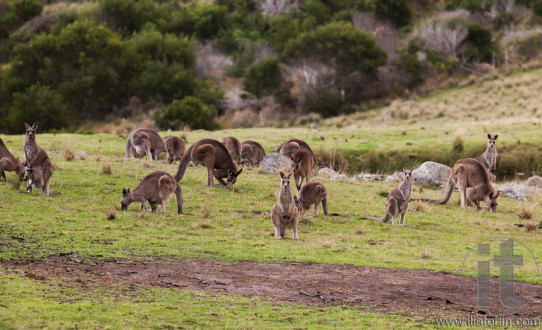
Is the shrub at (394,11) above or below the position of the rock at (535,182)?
above

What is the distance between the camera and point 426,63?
56031 mm

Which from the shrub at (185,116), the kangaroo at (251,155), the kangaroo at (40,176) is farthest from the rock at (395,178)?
the shrub at (185,116)

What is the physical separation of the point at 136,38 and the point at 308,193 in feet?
162

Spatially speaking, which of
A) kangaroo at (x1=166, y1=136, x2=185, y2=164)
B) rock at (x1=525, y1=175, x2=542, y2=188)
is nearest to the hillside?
kangaroo at (x1=166, y1=136, x2=185, y2=164)

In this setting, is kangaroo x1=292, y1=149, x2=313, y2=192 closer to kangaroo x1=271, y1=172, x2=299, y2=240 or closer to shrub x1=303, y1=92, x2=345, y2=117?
kangaroo x1=271, y1=172, x2=299, y2=240

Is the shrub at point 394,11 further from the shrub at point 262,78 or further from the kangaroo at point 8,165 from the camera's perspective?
the kangaroo at point 8,165

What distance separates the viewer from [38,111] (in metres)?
49.7

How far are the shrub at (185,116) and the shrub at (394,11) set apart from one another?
25751 mm

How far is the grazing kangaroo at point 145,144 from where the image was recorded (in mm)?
22359

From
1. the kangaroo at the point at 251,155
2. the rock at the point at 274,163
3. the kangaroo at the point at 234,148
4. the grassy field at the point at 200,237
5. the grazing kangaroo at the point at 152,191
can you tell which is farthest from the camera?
the kangaroo at the point at 251,155

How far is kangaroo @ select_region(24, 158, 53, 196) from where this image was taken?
15523 mm

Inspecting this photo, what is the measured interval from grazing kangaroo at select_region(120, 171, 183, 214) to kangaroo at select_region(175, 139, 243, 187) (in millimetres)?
2916

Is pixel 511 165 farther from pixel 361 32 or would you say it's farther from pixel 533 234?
pixel 361 32

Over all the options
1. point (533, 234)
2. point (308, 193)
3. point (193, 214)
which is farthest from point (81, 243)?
point (533, 234)
